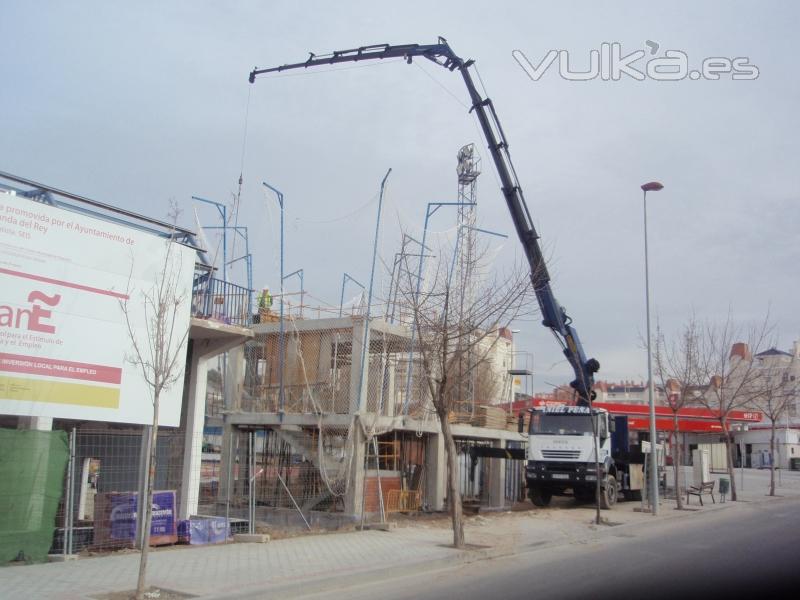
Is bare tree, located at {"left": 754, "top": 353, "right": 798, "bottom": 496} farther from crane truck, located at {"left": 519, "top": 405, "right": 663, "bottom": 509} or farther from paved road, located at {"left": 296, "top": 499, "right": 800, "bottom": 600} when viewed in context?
paved road, located at {"left": 296, "top": 499, "right": 800, "bottom": 600}

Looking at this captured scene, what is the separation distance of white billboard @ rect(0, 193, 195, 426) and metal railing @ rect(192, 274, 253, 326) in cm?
121

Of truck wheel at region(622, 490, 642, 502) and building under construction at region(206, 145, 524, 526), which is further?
truck wheel at region(622, 490, 642, 502)

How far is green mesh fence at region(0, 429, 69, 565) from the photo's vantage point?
10.9 metres

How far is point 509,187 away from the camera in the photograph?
76.5 ft

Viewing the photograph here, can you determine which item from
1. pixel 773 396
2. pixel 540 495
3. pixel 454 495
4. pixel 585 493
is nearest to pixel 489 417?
pixel 540 495

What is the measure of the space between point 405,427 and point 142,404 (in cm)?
842

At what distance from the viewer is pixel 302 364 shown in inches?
803

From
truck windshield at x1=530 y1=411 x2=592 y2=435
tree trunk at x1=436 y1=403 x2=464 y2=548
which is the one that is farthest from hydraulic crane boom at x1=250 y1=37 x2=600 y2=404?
tree trunk at x1=436 y1=403 x2=464 y2=548

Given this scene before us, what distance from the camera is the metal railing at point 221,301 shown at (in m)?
15.8

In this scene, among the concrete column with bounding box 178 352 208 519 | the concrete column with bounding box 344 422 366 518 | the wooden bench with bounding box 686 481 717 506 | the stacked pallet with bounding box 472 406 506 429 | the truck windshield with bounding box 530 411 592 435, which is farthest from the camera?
the stacked pallet with bounding box 472 406 506 429

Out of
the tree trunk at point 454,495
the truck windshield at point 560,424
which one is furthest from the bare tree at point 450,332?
the truck windshield at point 560,424

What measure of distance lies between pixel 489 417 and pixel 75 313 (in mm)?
16366

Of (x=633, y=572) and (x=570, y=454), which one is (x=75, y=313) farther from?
(x=570, y=454)

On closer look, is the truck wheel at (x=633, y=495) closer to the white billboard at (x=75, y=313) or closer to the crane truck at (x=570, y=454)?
the crane truck at (x=570, y=454)
